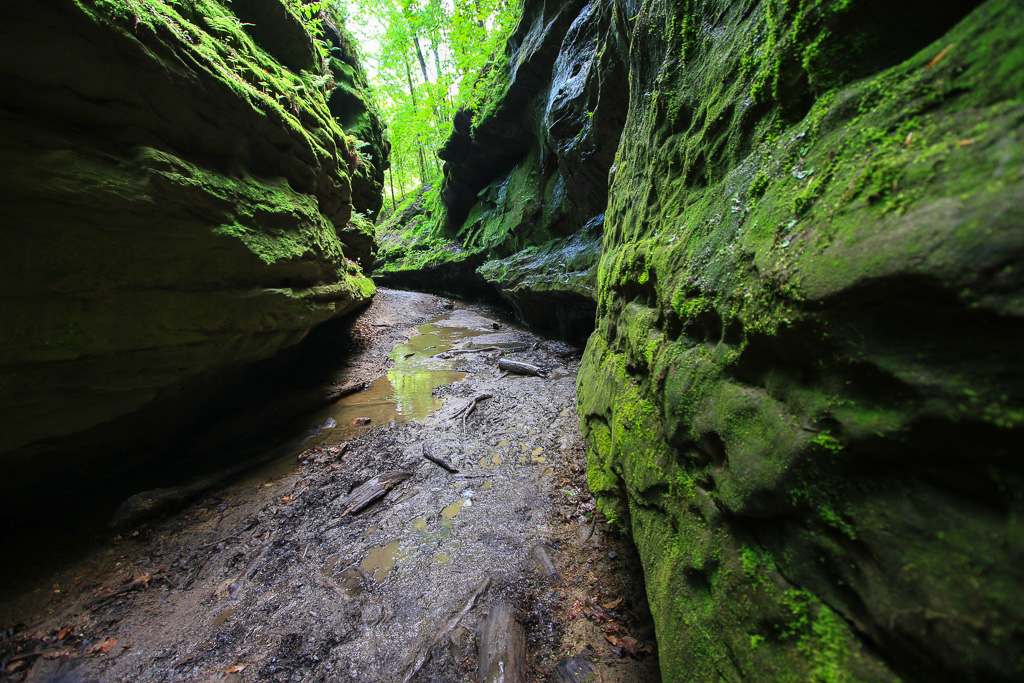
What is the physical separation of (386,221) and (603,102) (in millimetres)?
24752

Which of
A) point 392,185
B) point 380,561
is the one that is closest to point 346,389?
point 380,561

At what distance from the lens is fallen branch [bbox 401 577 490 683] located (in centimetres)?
264

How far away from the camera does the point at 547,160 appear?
12.6 metres

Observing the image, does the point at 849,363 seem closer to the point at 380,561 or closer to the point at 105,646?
the point at 380,561

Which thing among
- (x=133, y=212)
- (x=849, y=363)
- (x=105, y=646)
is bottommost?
(x=105, y=646)

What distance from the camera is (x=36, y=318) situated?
3363 mm

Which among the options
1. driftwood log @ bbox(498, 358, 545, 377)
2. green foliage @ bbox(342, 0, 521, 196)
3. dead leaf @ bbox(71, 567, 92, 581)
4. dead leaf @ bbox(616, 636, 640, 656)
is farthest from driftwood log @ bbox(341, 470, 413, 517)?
green foliage @ bbox(342, 0, 521, 196)

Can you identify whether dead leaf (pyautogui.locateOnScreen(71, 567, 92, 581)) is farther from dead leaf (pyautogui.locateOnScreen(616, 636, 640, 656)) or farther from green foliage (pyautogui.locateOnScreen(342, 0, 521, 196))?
green foliage (pyautogui.locateOnScreen(342, 0, 521, 196))

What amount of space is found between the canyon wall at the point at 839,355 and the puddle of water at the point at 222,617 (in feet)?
11.8

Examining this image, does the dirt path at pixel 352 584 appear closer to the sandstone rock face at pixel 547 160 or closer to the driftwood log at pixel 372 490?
the driftwood log at pixel 372 490

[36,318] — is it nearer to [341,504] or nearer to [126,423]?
[126,423]

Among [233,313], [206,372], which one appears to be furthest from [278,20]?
[206,372]

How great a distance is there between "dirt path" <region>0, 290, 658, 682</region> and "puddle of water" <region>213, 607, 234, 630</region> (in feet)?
0.05

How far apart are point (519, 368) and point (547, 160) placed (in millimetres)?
8053
